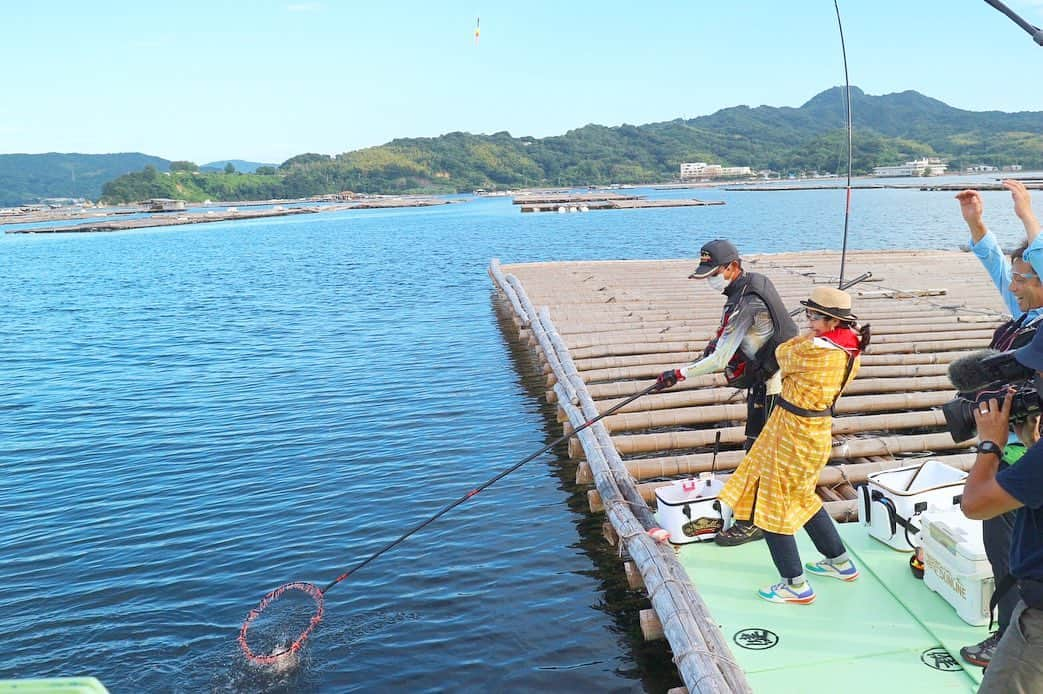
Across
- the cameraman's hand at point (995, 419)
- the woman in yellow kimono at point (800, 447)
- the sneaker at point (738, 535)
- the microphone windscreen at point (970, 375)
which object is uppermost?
the microphone windscreen at point (970, 375)

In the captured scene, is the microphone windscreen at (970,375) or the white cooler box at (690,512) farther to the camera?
the white cooler box at (690,512)

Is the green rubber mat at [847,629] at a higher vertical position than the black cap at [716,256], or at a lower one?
lower

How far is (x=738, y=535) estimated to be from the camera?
575cm

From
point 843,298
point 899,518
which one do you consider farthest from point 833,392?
point 899,518

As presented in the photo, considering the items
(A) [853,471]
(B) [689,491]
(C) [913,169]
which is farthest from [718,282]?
(C) [913,169]

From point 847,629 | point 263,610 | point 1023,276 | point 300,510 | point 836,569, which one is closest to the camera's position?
point 1023,276

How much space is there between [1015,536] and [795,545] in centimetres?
212

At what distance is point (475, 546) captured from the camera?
817 cm

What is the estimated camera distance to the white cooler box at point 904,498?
5250 mm

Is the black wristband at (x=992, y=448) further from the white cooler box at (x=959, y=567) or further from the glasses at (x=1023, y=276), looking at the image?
the white cooler box at (x=959, y=567)

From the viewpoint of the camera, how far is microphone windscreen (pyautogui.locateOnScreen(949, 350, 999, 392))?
2883 millimetres

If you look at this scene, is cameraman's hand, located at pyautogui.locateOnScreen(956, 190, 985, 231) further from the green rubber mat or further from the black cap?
the green rubber mat

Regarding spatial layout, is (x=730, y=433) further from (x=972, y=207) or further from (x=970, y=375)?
(x=970, y=375)

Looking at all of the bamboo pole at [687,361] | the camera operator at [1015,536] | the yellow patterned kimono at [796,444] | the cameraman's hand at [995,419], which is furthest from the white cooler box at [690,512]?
the bamboo pole at [687,361]
